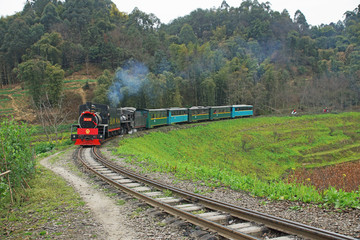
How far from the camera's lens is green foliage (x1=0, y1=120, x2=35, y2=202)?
7.60 m

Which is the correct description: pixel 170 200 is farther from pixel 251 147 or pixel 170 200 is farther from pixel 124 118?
pixel 251 147

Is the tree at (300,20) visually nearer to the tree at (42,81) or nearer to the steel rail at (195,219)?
the tree at (42,81)

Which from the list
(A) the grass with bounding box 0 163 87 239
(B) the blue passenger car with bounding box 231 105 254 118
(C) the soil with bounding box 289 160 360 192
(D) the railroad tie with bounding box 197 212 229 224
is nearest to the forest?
(B) the blue passenger car with bounding box 231 105 254 118

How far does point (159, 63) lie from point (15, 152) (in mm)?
55123

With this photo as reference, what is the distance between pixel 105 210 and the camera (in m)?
6.66

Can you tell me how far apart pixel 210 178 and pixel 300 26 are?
454 ft

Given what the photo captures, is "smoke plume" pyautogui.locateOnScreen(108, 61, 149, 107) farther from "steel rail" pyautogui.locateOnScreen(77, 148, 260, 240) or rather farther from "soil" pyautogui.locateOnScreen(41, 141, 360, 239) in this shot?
"steel rail" pyautogui.locateOnScreen(77, 148, 260, 240)

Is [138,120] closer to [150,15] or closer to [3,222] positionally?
[3,222]

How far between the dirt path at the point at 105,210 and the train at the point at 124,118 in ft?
Result: 30.2

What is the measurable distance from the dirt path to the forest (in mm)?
29200

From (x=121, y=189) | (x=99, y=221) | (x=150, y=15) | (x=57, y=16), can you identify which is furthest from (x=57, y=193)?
(x=150, y=15)

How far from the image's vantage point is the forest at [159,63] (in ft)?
139

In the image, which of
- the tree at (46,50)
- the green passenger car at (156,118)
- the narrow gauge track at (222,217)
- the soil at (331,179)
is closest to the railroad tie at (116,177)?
the narrow gauge track at (222,217)

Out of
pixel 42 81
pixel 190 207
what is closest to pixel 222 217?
pixel 190 207
